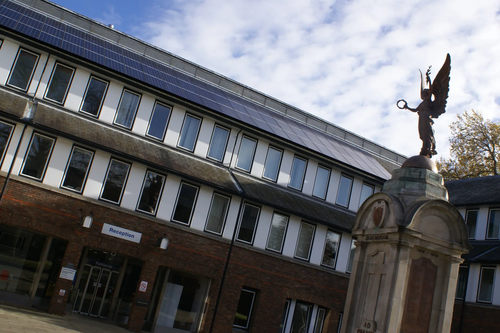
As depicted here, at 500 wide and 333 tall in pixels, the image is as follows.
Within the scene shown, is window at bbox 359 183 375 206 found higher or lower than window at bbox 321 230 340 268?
higher

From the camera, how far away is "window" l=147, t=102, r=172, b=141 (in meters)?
22.7

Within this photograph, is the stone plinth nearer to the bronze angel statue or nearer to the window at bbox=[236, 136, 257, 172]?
the bronze angel statue

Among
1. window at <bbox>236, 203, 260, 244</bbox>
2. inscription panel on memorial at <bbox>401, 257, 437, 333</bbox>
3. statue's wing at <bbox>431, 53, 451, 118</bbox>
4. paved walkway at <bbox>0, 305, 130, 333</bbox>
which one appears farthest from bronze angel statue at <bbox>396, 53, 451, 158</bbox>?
paved walkway at <bbox>0, 305, 130, 333</bbox>

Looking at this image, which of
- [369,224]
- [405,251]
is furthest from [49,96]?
[405,251]

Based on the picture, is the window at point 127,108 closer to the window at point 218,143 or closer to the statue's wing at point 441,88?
the window at point 218,143

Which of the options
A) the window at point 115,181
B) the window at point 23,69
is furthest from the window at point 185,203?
the window at point 23,69

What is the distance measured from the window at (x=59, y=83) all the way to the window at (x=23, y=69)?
81 centimetres

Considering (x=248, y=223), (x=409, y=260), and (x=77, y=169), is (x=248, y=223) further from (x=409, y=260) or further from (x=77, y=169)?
(x=409, y=260)

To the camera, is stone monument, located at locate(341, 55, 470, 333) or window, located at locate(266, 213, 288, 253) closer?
stone monument, located at locate(341, 55, 470, 333)

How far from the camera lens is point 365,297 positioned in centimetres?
1315

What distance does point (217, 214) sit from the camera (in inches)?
896

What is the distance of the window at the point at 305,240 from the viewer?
24.4 meters

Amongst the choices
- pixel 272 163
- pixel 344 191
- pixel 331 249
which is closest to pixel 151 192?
pixel 272 163

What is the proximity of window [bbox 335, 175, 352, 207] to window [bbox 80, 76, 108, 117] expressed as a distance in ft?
41.8
